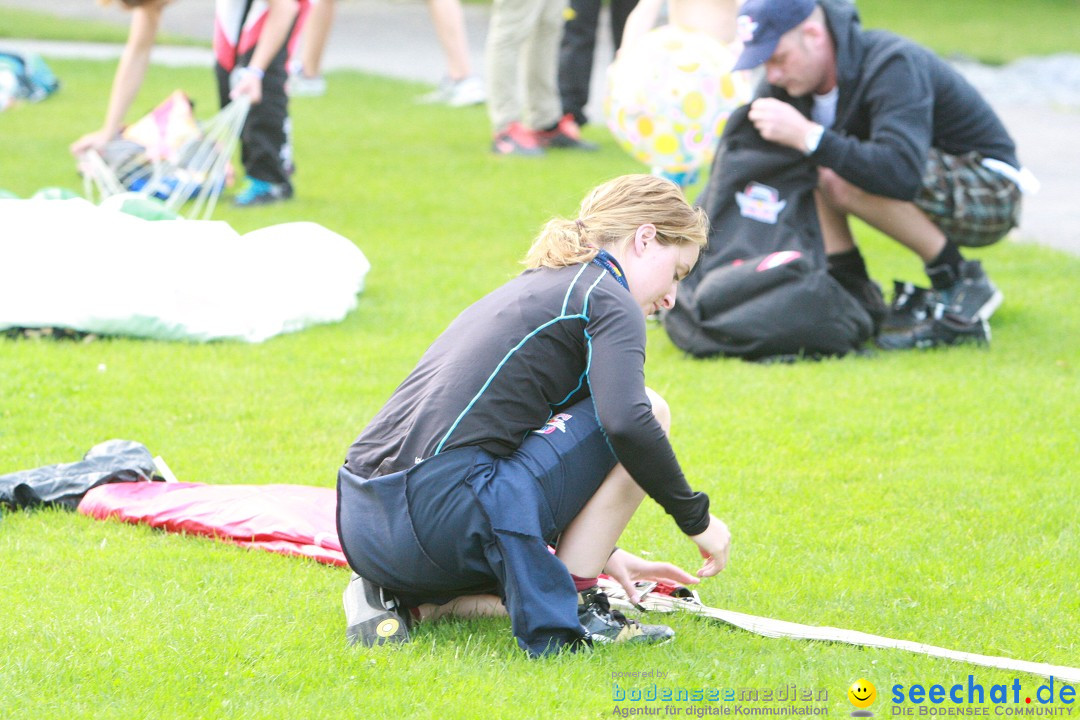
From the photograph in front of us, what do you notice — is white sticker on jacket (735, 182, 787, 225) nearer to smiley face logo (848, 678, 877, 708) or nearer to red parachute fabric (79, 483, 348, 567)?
red parachute fabric (79, 483, 348, 567)

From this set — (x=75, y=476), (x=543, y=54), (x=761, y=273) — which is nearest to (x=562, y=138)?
(x=543, y=54)

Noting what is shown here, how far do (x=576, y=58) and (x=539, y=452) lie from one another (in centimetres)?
734

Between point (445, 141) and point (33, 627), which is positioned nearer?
point (33, 627)

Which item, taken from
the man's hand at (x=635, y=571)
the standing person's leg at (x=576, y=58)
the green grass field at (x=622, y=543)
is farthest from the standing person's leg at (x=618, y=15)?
the man's hand at (x=635, y=571)

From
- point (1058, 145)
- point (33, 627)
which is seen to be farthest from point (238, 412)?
point (1058, 145)

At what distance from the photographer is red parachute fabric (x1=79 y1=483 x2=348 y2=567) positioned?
316 centimetres

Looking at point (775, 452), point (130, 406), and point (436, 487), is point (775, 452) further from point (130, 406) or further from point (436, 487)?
point (130, 406)

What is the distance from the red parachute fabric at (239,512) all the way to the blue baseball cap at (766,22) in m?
2.40

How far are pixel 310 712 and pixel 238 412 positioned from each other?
6.49 ft

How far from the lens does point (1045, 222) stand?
24.4 feet

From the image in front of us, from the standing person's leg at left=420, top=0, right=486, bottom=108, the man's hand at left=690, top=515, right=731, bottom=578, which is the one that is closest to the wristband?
the man's hand at left=690, top=515, right=731, bottom=578

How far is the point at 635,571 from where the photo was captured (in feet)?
9.24

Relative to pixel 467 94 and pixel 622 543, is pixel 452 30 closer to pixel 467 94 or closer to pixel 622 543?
pixel 467 94

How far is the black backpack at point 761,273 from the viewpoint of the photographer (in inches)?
189
